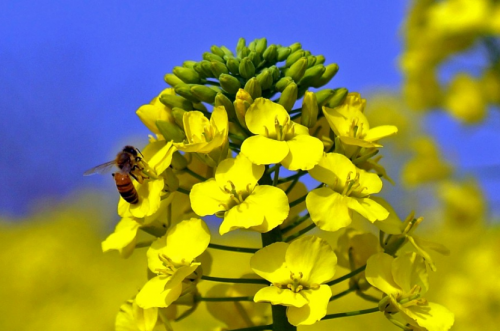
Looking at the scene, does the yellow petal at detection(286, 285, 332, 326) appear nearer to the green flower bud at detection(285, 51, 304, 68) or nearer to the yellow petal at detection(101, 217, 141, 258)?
the yellow petal at detection(101, 217, 141, 258)

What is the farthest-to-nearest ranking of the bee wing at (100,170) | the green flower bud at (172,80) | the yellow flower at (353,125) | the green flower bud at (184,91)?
the bee wing at (100,170) < the green flower bud at (172,80) < the green flower bud at (184,91) < the yellow flower at (353,125)

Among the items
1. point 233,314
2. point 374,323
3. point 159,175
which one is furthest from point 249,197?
point 374,323

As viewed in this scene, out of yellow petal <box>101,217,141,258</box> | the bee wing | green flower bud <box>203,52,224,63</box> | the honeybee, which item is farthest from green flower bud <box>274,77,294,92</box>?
the bee wing

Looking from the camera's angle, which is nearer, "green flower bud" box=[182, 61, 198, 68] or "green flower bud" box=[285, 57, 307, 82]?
"green flower bud" box=[285, 57, 307, 82]

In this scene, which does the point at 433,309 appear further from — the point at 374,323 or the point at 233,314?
the point at 374,323

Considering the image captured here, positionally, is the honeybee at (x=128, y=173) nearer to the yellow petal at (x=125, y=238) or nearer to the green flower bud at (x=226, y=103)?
the yellow petal at (x=125, y=238)

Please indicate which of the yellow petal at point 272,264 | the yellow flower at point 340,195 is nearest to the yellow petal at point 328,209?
the yellow flower at point 340,195


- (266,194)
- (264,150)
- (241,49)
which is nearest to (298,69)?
(241,49)
